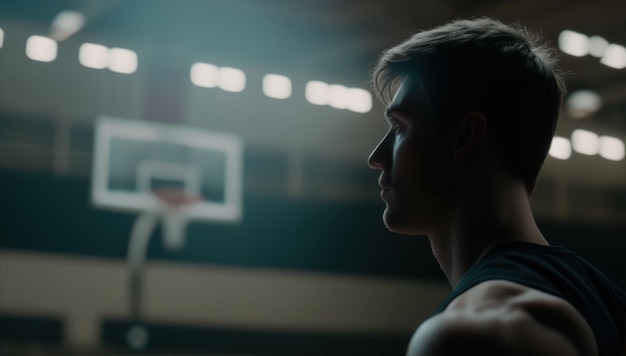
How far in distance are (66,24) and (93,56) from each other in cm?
32

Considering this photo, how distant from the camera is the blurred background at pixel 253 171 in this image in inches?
243

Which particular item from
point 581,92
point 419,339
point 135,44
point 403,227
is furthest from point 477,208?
point 581,92

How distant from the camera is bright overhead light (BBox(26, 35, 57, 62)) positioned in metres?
6.46

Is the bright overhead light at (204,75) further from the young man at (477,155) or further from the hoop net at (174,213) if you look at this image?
the young man at (477,155)

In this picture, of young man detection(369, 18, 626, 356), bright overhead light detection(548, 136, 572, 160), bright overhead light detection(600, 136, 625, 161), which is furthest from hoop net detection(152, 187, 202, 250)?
young man detection(369, 18, 626, 356)

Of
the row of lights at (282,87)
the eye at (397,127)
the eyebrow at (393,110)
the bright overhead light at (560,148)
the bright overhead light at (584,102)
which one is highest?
the row of lights at (282,87)

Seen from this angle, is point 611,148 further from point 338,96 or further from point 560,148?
point 338,96

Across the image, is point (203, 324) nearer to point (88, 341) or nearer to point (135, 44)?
point (88, 341)

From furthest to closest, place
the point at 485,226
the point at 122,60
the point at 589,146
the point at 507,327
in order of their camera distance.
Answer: the point at 589,146 → the point at 122,60 → the point at 485,226 → the point at 507,327

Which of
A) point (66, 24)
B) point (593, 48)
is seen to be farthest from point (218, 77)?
point (593, 48)

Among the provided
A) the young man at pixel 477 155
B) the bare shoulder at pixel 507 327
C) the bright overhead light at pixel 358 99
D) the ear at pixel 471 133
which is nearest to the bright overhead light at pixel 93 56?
the bright overhead light at pixel 358 99

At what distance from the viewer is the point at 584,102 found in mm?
7383

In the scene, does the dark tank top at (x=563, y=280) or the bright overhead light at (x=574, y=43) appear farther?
the bright overhead light at (x=574, y=43)

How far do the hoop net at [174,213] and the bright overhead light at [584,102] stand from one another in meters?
3.49
